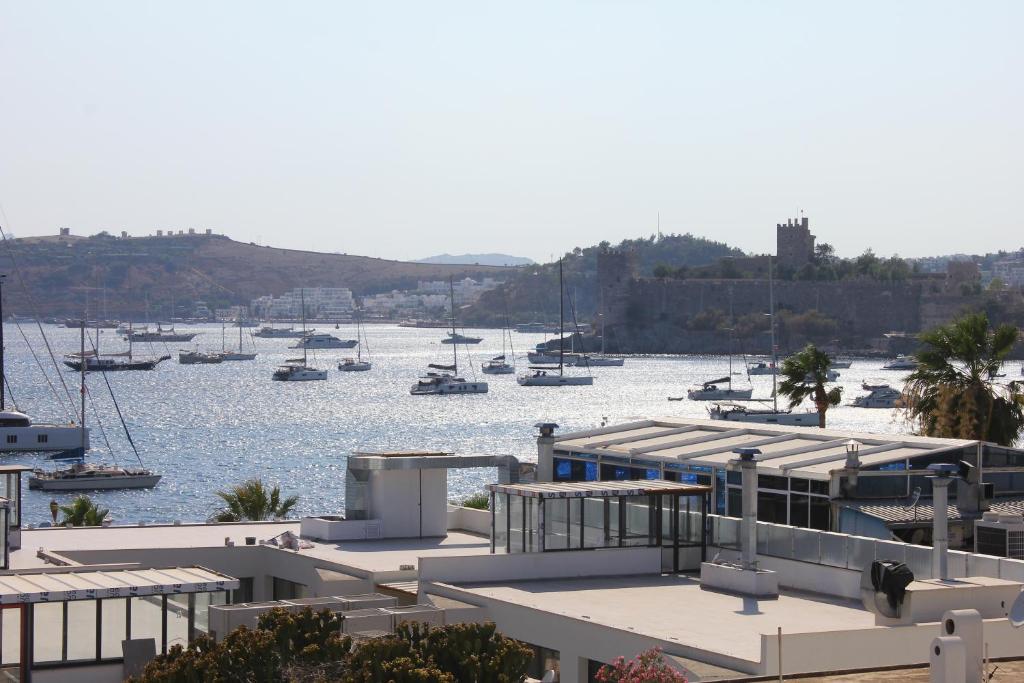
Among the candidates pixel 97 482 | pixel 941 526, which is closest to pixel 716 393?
pixel 97 482

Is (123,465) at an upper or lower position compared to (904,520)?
lower

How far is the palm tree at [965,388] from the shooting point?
83.6 ft

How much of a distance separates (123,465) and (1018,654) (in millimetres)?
56052

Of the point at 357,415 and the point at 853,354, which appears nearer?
the point at 357,415

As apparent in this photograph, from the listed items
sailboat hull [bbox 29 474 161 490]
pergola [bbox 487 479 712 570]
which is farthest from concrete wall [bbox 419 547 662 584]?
sailboat hull [bbox 29 474 161 490]

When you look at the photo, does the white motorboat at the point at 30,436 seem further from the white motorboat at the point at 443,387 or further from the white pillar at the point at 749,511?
the white pillar at the point at 749,511

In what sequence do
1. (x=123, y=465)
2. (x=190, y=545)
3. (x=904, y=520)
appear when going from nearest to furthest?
(x=904, y=520) < (x=190, y=545) < (x=123, y=465)

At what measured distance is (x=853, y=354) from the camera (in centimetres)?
16450

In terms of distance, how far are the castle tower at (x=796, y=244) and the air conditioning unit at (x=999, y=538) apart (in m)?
162

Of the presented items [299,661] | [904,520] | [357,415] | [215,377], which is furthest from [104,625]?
[215,377]

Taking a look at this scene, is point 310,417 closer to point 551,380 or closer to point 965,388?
point 551,380

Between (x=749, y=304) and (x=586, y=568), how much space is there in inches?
6082

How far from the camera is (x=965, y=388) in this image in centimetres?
2589

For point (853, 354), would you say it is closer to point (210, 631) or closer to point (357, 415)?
point (357, 415)
